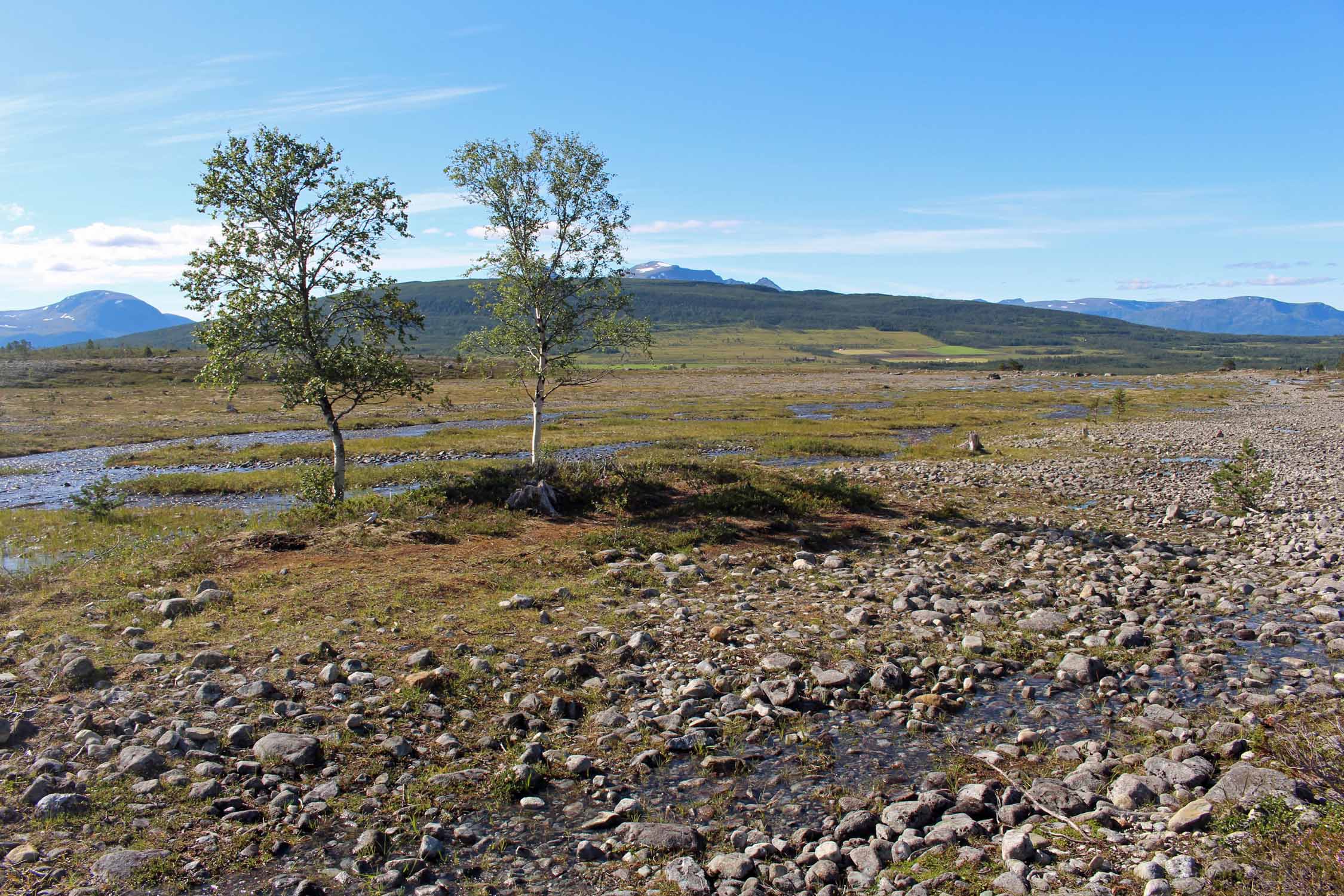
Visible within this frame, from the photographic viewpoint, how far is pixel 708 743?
9.82m

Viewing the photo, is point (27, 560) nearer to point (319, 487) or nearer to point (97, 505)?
point (97, 505)

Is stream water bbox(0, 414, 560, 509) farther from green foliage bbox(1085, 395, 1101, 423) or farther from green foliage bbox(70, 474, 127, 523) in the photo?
green foliage bbox(1085, 395, 1101, 423)

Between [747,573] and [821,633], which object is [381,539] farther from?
[821,633]

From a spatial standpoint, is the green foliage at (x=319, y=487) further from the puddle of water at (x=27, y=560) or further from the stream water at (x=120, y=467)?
the stream water at (x=120, y=467)

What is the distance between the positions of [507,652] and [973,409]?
257 ft

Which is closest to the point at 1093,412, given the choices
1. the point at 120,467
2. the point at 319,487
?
the point at 319,487

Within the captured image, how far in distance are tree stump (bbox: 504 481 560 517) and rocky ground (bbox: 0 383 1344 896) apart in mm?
6653

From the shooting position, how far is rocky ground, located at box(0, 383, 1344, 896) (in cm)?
727

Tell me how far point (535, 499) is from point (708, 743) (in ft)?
48.1

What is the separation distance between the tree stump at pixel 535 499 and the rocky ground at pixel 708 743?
6.65 meters

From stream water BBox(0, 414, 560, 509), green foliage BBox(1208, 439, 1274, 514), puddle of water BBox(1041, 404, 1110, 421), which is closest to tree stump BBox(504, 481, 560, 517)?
stream water BBox(0, 414, 560, 509)

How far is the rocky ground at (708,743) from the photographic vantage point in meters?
7.27

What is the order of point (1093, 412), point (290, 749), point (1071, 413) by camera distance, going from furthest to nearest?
1. point (1071, 413)
2. point (1093, 412)
3. point (290, 749)

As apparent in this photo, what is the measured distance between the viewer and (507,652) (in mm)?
12445
